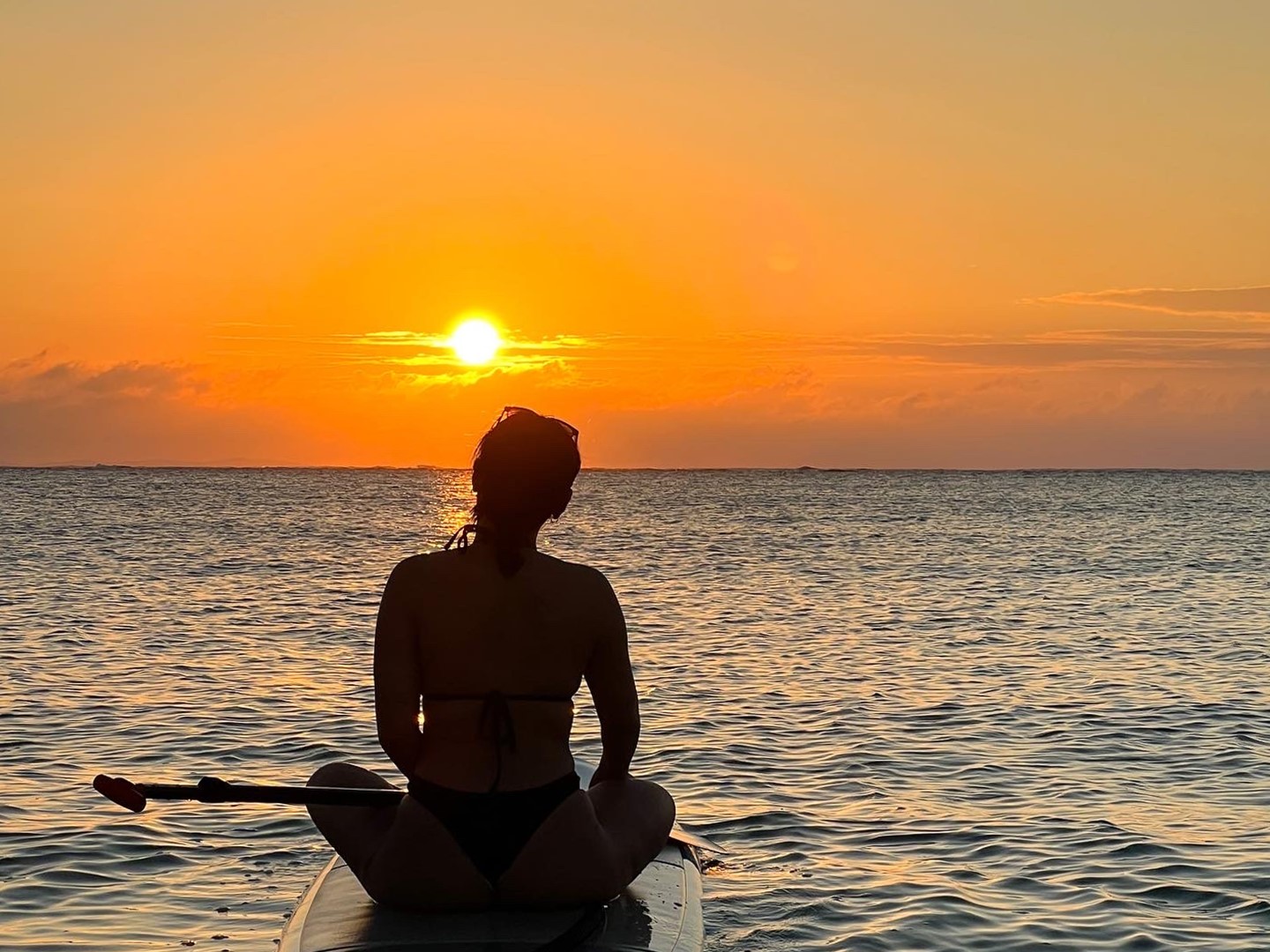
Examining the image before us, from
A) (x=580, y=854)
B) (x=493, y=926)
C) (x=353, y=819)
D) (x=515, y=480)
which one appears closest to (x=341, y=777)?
(x=353, y=819)

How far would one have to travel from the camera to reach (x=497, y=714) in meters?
6.02

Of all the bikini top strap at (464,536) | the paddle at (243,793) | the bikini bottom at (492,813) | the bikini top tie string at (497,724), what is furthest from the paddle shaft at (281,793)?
the bikini top strap at (464,536)

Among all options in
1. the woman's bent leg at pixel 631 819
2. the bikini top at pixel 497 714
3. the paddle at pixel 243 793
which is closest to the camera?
the bikini top at pixel 497 714

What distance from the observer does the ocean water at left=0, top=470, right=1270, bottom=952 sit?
9023 millimetres

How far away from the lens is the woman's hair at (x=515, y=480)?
5.94m

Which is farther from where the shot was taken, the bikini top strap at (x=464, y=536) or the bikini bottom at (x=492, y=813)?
the bikini bottom at (x=492, y=813)

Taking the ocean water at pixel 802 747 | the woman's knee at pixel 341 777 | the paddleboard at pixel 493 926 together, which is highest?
the woman's knee at pixel 341 777

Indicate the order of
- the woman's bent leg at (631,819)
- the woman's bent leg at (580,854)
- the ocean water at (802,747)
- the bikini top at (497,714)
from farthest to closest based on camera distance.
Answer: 1. the ocean water at (802,747)
2. the woman's bent leg at (631,819)
3. the woman's bent leg at (580,854)
4. the bikini top at (497,714)

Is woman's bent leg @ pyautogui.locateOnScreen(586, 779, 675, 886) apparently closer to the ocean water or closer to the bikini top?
the bikini top

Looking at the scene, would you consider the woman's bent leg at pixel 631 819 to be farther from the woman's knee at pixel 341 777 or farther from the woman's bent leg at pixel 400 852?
the woman's knee at pixel 341 777

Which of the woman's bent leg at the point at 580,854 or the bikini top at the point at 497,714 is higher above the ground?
the bikini top at the point at 497,714

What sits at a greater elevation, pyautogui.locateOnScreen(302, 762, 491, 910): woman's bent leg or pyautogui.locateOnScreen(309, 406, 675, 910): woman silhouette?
pyautogui.locateOnScreen(309, 406, 675, 910): woman silhouette

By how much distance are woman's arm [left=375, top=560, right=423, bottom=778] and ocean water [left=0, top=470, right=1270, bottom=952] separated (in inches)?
109

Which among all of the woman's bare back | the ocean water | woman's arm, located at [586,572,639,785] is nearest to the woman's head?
the woman's bare back
